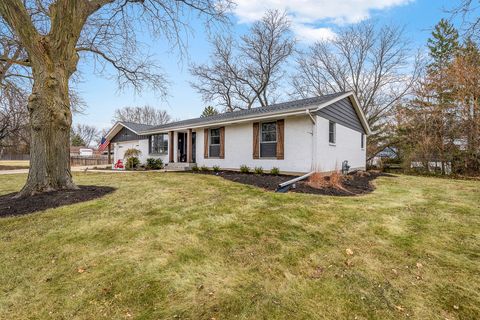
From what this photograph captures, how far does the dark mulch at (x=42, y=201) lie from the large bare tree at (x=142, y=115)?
4242cm

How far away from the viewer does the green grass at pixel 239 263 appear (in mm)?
2066

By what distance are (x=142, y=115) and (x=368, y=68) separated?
129 feet

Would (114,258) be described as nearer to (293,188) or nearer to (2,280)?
(2,280)

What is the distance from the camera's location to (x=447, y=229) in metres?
3.87

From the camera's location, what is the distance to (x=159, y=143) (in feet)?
55.9

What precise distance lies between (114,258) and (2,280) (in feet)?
3.43

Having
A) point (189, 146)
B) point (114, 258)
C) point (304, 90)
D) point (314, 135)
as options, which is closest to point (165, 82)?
point (189, 146)

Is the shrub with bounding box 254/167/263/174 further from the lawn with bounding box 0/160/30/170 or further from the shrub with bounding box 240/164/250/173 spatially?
the lawn with bounding box 0/160/30/170

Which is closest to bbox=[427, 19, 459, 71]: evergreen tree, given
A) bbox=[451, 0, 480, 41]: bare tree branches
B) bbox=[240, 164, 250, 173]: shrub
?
bbox=[240, 164, 250, 173]: shrub

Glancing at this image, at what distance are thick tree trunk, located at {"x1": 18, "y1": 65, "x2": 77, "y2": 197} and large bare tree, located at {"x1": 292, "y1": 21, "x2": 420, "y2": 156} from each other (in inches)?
792

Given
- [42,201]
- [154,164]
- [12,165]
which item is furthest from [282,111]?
[12,165]

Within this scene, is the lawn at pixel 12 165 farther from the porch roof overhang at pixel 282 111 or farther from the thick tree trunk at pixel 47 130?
the thick tree trunk at pixel 47 130

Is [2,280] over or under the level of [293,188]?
under

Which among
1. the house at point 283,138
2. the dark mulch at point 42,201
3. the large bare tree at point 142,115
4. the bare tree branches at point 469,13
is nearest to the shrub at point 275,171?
the house at point 283,138
